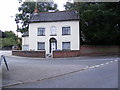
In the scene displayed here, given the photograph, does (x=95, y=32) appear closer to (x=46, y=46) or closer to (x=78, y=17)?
(x=78, y=17)

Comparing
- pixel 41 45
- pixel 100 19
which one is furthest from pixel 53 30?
pixel 100 19

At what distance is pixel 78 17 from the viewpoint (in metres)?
37.9

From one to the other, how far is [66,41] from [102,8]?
8.66 metres

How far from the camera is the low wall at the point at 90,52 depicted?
110ft

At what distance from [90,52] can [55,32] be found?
728 centimetres

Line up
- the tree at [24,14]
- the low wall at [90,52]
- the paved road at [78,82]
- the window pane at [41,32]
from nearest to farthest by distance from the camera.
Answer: the paved road at [78,82]
the low wall at [90,52]
the window pane at [41,32]
the tree at [24,14]

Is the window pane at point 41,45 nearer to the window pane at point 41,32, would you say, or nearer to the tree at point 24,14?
the window pane at point 41,32

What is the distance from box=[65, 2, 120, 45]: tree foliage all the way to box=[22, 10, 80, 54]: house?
201 cm

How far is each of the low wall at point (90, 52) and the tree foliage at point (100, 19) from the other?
1647 millimetres

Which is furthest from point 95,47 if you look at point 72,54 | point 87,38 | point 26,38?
point 26,38

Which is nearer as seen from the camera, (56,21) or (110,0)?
(110,0)

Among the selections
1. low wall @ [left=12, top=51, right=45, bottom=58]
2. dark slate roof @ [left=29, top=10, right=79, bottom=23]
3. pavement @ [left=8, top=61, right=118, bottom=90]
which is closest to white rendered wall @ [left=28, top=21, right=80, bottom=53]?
dark slate roof @ [left=29, top=10, right=79, bottom=23]

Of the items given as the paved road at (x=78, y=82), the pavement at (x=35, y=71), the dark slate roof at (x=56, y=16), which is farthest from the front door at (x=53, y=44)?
the paved road at (x=78, y=82)

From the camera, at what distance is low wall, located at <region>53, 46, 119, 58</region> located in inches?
1324
